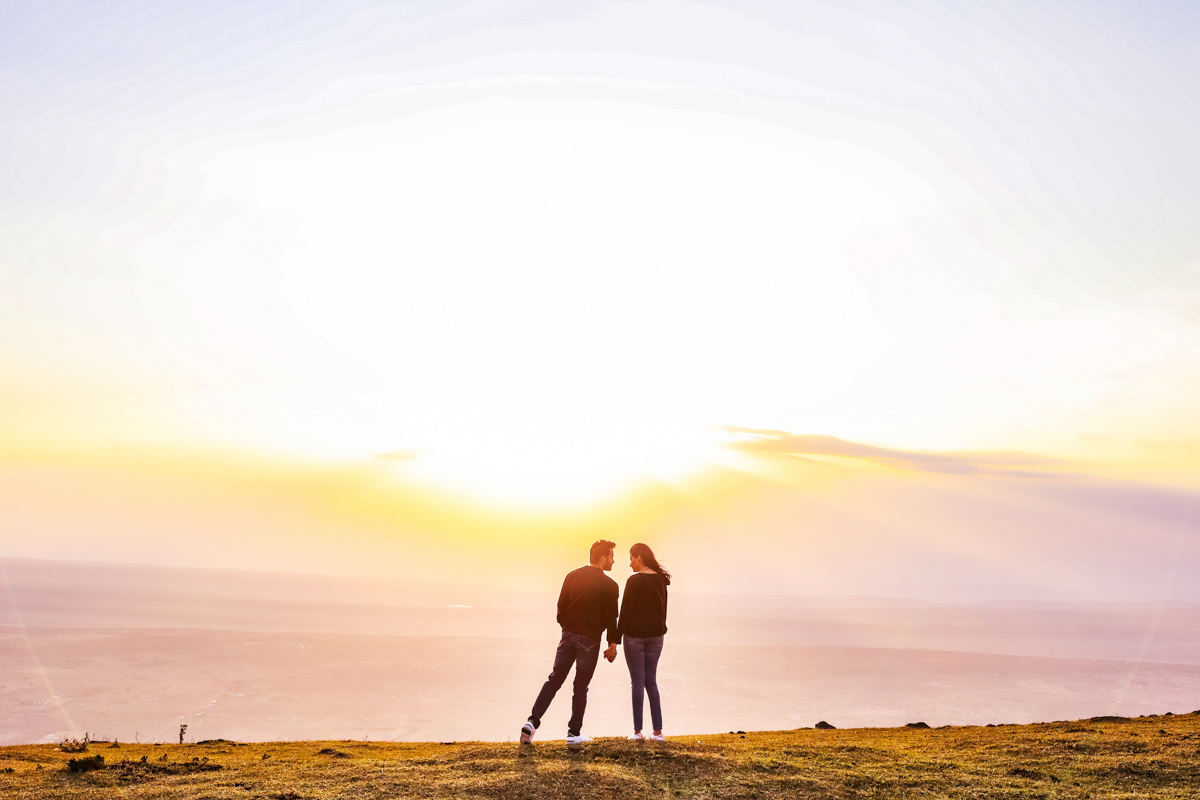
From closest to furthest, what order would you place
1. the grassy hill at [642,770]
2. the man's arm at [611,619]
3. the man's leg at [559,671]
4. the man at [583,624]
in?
1. the grassy hill at [642,770]
2. the man's leg at [559,671]
3. the man at [583,624]
4. the man's arm at [611,619]

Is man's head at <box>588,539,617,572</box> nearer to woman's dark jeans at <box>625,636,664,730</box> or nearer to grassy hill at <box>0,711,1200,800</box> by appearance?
woman's dark jeans at <box>625,636,664,730</box>

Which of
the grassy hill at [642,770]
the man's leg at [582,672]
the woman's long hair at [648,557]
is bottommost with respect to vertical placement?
the grassy hill at [642,770]

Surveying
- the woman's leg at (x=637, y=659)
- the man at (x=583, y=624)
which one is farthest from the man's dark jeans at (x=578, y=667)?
the woman's leg at (x=637, y=659)

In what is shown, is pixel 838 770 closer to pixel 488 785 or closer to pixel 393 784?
pixel 488 785

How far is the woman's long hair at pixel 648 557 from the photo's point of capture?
13914 millimetres

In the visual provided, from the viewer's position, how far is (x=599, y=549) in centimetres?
1384

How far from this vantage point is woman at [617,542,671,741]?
13680 mm

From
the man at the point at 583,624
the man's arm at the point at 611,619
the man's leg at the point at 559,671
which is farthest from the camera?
the man's arm at the point at 611,619

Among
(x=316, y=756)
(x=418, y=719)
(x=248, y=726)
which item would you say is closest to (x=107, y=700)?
(x=248, y=726)

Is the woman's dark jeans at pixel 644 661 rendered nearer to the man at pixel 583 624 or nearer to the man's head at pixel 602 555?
the man at pixel 583 624

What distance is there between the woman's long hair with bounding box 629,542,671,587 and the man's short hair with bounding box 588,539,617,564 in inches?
17.6

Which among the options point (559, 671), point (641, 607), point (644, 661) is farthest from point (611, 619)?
point (559, 671)

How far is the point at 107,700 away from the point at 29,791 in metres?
215

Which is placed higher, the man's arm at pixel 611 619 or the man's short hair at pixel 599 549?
the man's short hair at pixel 599 549
